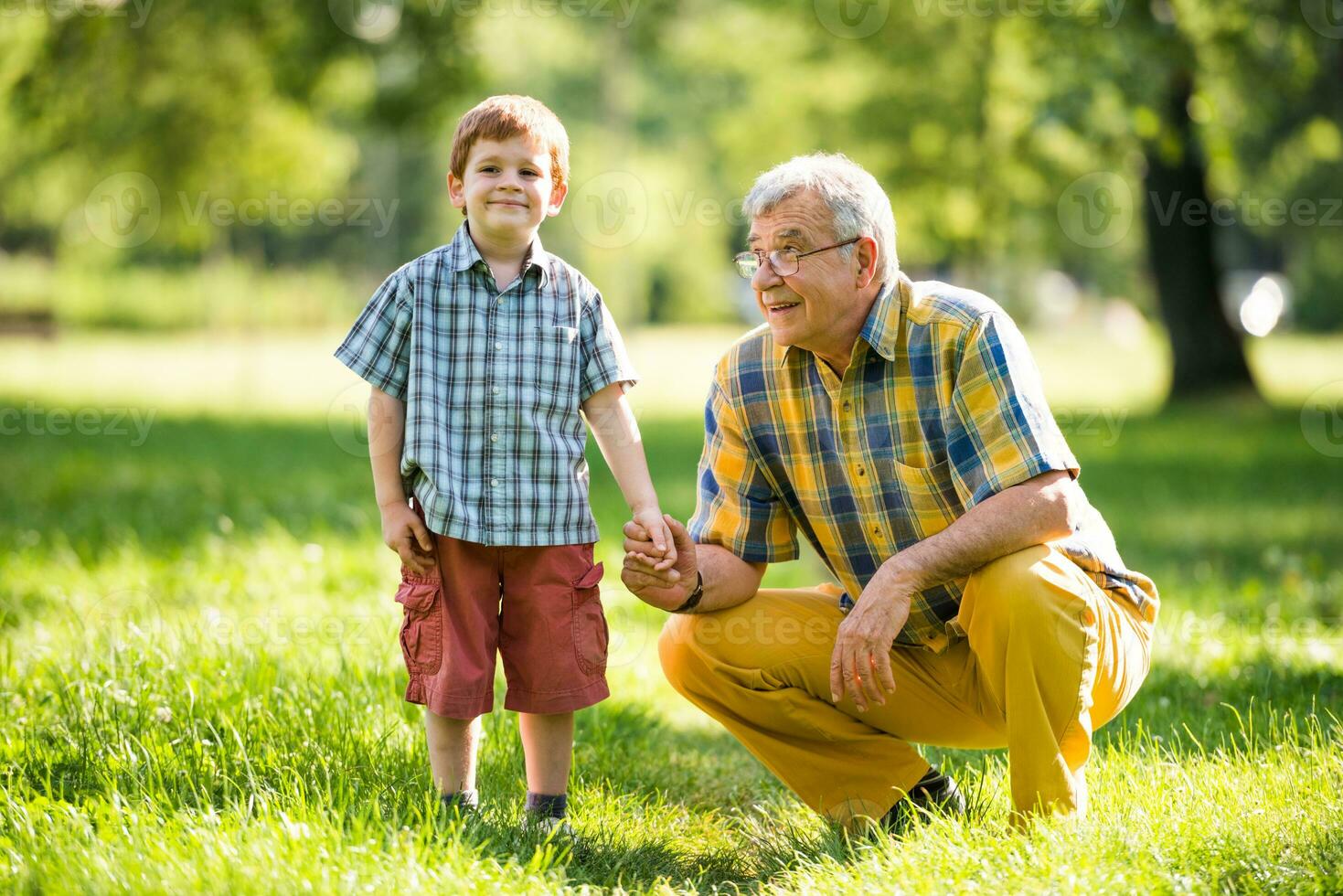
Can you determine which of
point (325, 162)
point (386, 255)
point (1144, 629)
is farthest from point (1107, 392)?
point (386, 255)

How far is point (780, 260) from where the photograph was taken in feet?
10.7

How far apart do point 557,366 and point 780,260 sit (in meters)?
0.62

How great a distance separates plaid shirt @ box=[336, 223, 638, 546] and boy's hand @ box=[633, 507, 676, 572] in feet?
0.59

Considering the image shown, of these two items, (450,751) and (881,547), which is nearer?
(450,751)

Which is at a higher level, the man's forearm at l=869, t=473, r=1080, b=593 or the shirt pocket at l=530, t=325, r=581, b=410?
the shirt pocket at l=530, t=325, r=581, b=410
